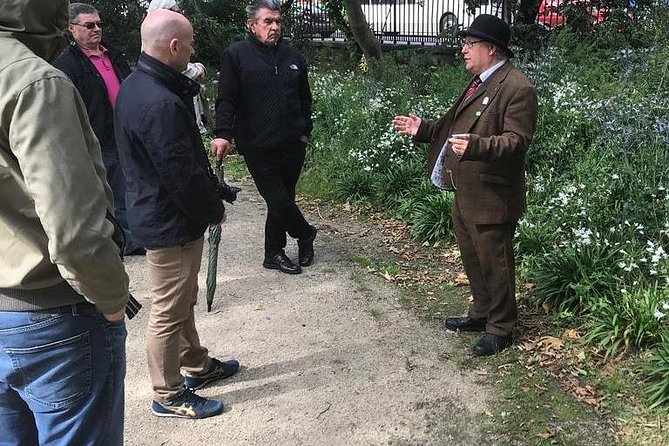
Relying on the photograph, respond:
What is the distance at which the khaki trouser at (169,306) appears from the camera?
3.24 meters

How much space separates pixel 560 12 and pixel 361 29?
304cm

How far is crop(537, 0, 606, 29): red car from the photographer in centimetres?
991

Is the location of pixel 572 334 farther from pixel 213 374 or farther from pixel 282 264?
pixel 282 264

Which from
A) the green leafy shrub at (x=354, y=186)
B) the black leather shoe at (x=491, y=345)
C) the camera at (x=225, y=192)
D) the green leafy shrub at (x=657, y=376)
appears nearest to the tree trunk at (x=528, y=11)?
the green leafy shrub at (x=354, y=186)

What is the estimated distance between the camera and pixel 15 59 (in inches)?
68.1

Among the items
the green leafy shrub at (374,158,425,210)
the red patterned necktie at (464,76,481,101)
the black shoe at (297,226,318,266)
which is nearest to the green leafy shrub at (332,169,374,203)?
the green leafy shrub at (374,158,425,210)

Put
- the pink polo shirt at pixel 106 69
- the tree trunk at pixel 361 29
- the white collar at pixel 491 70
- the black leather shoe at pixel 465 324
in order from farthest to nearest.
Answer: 1. the tree trunk at pixel 361 29
2. the pink polo shirt at pixel 106 69
3. the black leather shoe at pixel 465 324
4. the white collar at pixel 491 70

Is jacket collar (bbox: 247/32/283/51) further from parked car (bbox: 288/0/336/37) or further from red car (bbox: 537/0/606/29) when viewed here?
parked car (bbox: 288/0/336/37)

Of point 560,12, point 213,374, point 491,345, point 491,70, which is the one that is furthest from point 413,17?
point 213,374

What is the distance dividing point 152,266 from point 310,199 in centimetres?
441

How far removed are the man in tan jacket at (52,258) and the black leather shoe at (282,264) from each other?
10.7ft

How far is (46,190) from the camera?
1722 mm

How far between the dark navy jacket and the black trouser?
1.89 metres

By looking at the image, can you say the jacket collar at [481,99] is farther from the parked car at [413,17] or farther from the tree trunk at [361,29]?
the parked car at [413,17]
